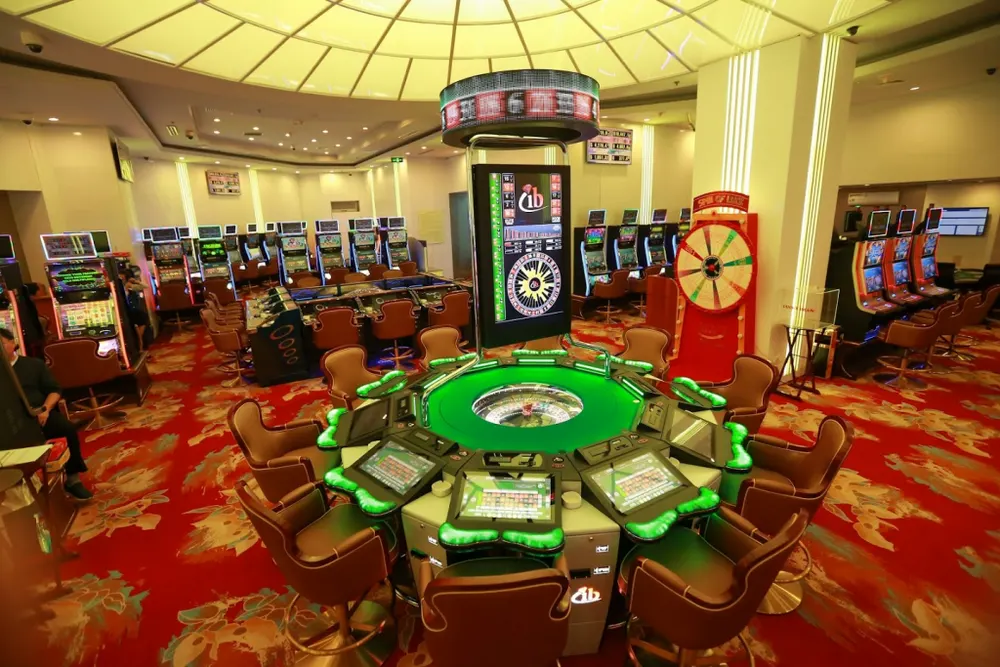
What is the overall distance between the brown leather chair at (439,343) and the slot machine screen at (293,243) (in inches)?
382

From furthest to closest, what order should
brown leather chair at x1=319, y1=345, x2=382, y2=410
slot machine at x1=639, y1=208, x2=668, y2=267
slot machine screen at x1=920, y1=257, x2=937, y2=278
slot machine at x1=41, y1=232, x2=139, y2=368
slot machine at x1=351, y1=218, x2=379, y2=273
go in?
slot machine at x1=351, y1=218, x2=379, y2=273
slot machine at x1=639, y1=208, x2=668, y2=267
slot machine screen at x1=920, y1=257, x2=937, y2=278
slot machine at x1=41, y1=232, x2=139, y2=368
brown leather chair at x1=319, y1=345, x2=382, y2=410

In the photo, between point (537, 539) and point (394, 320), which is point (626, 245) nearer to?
point (394, 320)

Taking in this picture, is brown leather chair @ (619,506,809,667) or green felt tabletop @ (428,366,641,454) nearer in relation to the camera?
brown leather chair @ (619,506,809,667)

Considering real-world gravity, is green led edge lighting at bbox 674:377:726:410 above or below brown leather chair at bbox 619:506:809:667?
above

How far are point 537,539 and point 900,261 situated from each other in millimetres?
7510

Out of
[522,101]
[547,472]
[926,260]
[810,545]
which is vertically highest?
[522,101]

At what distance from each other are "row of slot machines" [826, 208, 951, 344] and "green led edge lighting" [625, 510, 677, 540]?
16.4 ft

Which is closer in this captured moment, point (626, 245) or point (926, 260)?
point (926, 260)

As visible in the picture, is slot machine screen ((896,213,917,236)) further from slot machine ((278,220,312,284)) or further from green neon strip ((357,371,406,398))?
slot machine ((278,220,312,284))

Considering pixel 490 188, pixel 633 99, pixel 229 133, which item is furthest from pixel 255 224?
pixel 490 188

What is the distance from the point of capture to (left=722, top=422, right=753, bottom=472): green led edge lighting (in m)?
2.41

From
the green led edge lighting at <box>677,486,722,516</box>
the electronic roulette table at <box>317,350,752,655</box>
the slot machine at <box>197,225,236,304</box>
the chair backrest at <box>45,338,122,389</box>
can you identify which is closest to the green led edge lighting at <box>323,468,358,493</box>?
the electronic roulette table at <box>317,350,752,655</box>

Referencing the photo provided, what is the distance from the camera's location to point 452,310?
6.69m

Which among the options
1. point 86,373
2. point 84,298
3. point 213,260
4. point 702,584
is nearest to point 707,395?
point 702,584
